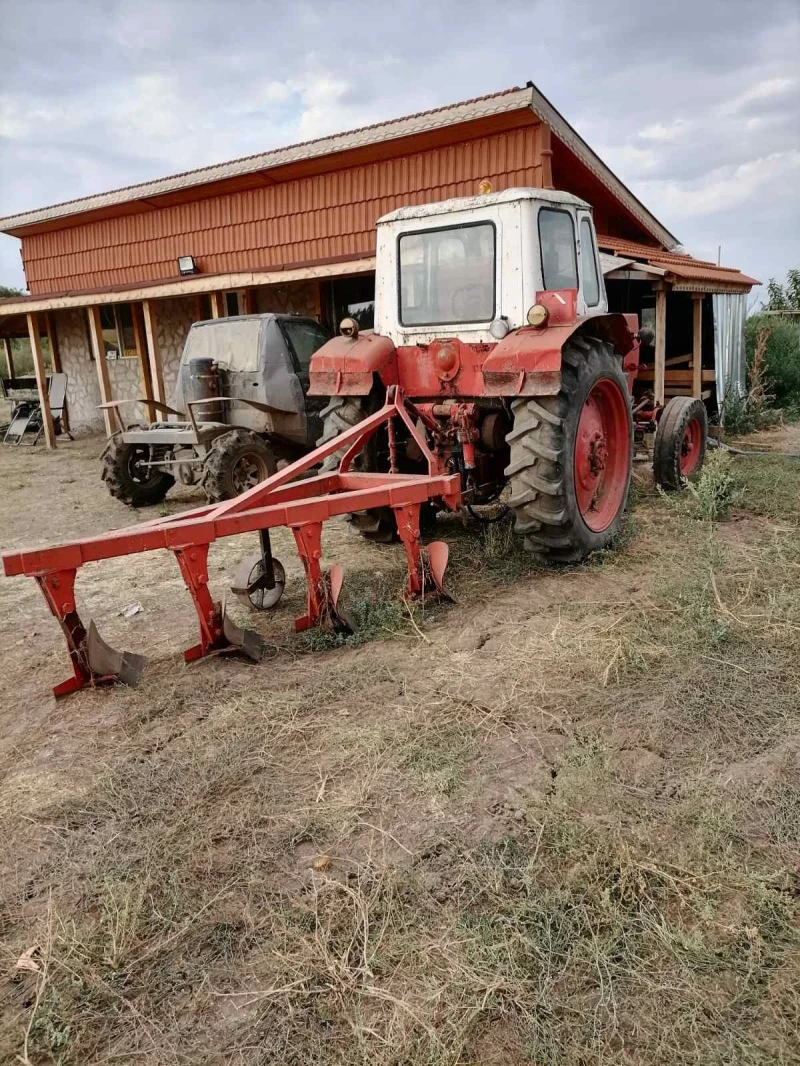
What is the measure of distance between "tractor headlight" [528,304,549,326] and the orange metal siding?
511cm

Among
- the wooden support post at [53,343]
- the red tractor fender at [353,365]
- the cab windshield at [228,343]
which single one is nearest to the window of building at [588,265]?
the red tractor fender at [353,365]

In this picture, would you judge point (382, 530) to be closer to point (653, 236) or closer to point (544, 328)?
point (544, 328)

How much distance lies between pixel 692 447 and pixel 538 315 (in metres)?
3.28

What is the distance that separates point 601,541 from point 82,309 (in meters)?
13.4

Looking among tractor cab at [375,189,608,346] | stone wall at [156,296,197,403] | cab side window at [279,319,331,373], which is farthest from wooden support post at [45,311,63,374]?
tractor cab at [375,189,608,346]

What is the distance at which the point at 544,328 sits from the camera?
4.41 metres

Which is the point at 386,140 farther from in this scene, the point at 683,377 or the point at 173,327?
the point at 173,327

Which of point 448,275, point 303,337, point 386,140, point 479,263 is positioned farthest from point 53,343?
point 479,263

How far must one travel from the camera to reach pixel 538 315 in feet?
14.2

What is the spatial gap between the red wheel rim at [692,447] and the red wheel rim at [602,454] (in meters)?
1.78

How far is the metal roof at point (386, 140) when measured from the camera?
8.27 meters

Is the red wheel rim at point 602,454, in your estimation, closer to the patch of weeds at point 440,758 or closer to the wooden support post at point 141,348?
the patch of weeds at point 440,758

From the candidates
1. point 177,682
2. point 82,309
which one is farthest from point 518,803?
→ point 82,309

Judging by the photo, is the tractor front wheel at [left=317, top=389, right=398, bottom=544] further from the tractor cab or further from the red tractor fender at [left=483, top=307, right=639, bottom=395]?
the red tractor fender at [left=483, top=307, right=639, bottom=395]
